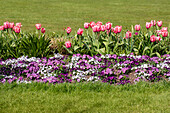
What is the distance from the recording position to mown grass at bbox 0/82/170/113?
15.7ft

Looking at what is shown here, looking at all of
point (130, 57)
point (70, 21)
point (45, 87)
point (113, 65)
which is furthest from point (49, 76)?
point (70, 21)

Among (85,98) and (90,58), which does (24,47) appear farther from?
(85,98)

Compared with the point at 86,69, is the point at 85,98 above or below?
below

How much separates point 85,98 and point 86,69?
1.35 metres

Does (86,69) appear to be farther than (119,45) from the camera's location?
No

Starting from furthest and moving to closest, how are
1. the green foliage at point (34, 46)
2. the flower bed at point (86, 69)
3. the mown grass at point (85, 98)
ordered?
1. the green foliage at point (34, 46)
2. the flower bed at point (86, 69)
3. the mown grass at point (85, 98)

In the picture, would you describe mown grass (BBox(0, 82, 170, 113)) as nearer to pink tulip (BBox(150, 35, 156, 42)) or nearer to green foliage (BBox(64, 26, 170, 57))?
pink tulip (BBox(150, 35, 156, 42))

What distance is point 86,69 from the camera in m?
6.45

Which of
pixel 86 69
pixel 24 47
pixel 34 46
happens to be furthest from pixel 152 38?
pixel 24 47

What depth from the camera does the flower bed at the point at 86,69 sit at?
5961 mm

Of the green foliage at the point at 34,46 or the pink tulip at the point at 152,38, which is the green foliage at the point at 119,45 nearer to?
the pink tulip at the point at 152,38

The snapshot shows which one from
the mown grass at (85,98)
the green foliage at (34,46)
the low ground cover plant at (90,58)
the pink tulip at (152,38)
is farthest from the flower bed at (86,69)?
the pink tulip at (152,38)

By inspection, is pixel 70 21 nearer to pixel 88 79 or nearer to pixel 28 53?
pixel 28 53

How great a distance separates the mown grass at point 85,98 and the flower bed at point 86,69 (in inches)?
12.7
